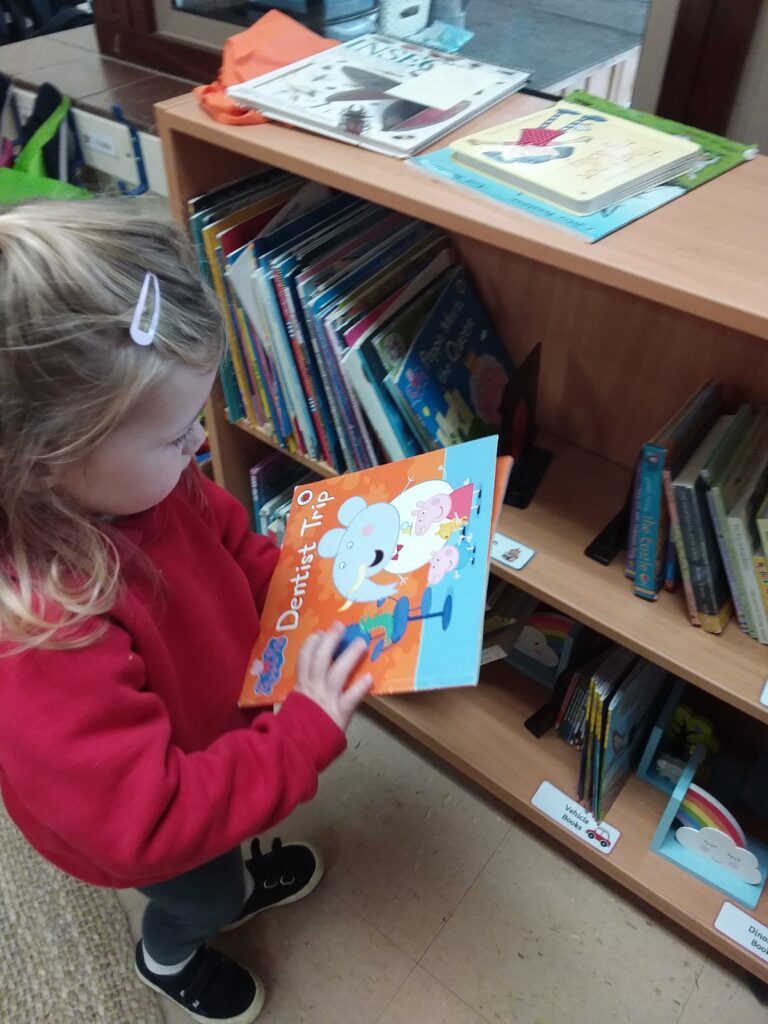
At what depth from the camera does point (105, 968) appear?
1.13 m

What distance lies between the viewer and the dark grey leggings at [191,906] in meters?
0.92

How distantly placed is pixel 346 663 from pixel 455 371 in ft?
1.56

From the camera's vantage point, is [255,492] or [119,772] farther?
[255,492]

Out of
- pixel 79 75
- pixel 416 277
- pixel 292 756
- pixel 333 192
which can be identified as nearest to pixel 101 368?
pixel 292 756

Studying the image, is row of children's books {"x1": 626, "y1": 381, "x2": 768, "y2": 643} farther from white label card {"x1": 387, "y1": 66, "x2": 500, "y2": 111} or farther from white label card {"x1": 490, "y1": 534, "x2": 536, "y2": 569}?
white label card {"x1": 387, "y1": 66, "x2": 500, "y2": 111}

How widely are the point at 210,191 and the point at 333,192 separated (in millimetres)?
177

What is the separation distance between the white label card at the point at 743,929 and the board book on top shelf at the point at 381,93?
1044 mm

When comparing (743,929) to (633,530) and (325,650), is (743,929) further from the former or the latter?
(325,650)

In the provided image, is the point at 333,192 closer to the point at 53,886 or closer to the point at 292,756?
the point at 292,756

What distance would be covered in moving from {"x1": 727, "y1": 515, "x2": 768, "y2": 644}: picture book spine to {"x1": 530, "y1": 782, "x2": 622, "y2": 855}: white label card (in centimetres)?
41

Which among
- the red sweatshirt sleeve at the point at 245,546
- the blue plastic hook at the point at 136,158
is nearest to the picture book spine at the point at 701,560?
the red sweatshirt sleeve at the point at 245,546

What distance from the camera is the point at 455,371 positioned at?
1.06 meters

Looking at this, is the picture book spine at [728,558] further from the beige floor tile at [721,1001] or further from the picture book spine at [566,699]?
the beige floor tile at [721,1001]

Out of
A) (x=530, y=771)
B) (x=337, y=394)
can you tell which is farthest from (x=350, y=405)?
(x=530, y=771)
